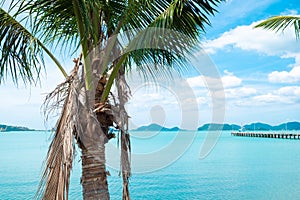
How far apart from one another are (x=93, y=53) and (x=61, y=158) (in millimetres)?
1350

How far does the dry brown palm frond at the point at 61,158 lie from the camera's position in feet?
10.6

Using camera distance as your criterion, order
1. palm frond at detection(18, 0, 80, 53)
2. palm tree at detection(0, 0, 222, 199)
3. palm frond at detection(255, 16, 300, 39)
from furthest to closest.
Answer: palm frond at detection(255, 16, 300, 39), palm frond at detection(18, 0, 80, 53), palm tree at detection(0, 0, 222, 199)

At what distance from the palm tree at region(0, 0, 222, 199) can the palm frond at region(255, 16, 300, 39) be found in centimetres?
289

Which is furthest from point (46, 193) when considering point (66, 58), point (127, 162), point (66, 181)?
point (66, 58)

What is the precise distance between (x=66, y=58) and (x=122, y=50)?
781 mm

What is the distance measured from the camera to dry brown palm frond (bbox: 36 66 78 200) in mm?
3240

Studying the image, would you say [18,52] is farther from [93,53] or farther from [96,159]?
[96,159]

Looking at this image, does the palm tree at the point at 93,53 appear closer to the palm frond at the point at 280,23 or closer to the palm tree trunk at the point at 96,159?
the palm tree trunk at the point at 96,159

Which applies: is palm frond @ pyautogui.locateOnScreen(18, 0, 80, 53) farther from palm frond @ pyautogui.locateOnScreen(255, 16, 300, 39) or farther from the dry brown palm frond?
palm frond @ pyautogui.locateOnScreen(255, 16, 300, 39)

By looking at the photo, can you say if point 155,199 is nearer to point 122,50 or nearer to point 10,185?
point 10,185

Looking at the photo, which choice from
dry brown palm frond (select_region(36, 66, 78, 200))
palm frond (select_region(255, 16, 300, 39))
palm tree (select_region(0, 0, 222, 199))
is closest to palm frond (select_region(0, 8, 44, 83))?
palm tree (select_region(0, 0, 222, 199))

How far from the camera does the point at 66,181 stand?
328 centimetres

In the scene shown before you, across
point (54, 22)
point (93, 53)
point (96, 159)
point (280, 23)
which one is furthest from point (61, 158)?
point (280, 23)

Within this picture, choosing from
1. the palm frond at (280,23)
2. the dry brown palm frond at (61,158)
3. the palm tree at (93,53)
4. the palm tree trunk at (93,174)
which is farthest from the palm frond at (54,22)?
the palm frond at (280,23)
